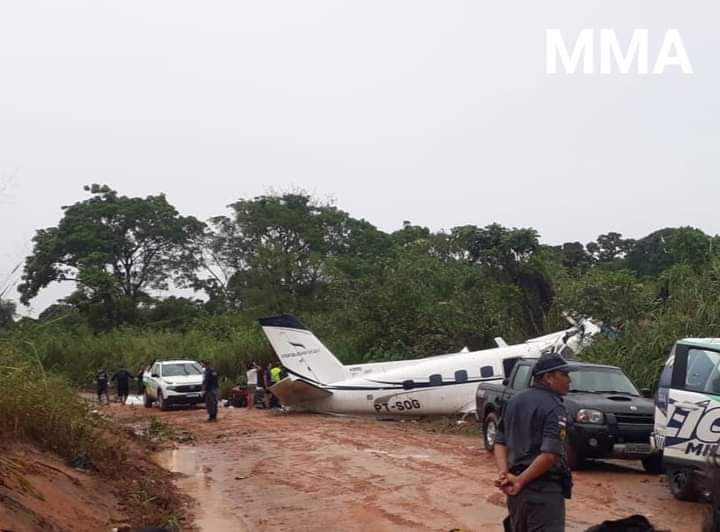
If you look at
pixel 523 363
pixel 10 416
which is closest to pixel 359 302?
pixel 523 363

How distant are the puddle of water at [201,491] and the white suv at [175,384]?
41.1ft

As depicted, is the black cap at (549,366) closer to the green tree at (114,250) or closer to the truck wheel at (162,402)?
the truck wheel at (162,402)

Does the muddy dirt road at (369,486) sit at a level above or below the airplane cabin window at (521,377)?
below

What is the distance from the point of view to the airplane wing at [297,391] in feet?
82.1

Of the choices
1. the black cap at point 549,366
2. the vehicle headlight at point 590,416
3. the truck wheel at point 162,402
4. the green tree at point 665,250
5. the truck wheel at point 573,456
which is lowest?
the truck wheel at point 573,456

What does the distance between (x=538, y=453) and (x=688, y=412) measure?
206 inches

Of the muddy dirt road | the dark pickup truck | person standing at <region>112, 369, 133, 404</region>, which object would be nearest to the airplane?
the muddy dirt road

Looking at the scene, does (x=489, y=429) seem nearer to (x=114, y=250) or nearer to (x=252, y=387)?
(x=252, y=387)

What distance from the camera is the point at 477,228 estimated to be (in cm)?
3662

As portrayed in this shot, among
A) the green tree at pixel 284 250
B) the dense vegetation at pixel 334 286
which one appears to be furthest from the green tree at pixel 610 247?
the green tree at pixel 284 250

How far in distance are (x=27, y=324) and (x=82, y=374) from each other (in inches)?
988

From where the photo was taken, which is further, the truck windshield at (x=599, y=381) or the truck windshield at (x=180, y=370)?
the truck windshield at (x=180, y=370)

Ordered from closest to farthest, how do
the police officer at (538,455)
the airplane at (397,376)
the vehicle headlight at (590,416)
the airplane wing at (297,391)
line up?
the police officer at (538,455), the vehicle headlight at (590,416), the airplane at (397,376), the airplane wing at (297,391)

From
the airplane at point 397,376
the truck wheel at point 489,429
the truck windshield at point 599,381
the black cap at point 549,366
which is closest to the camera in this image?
the black cap at point 549,366
